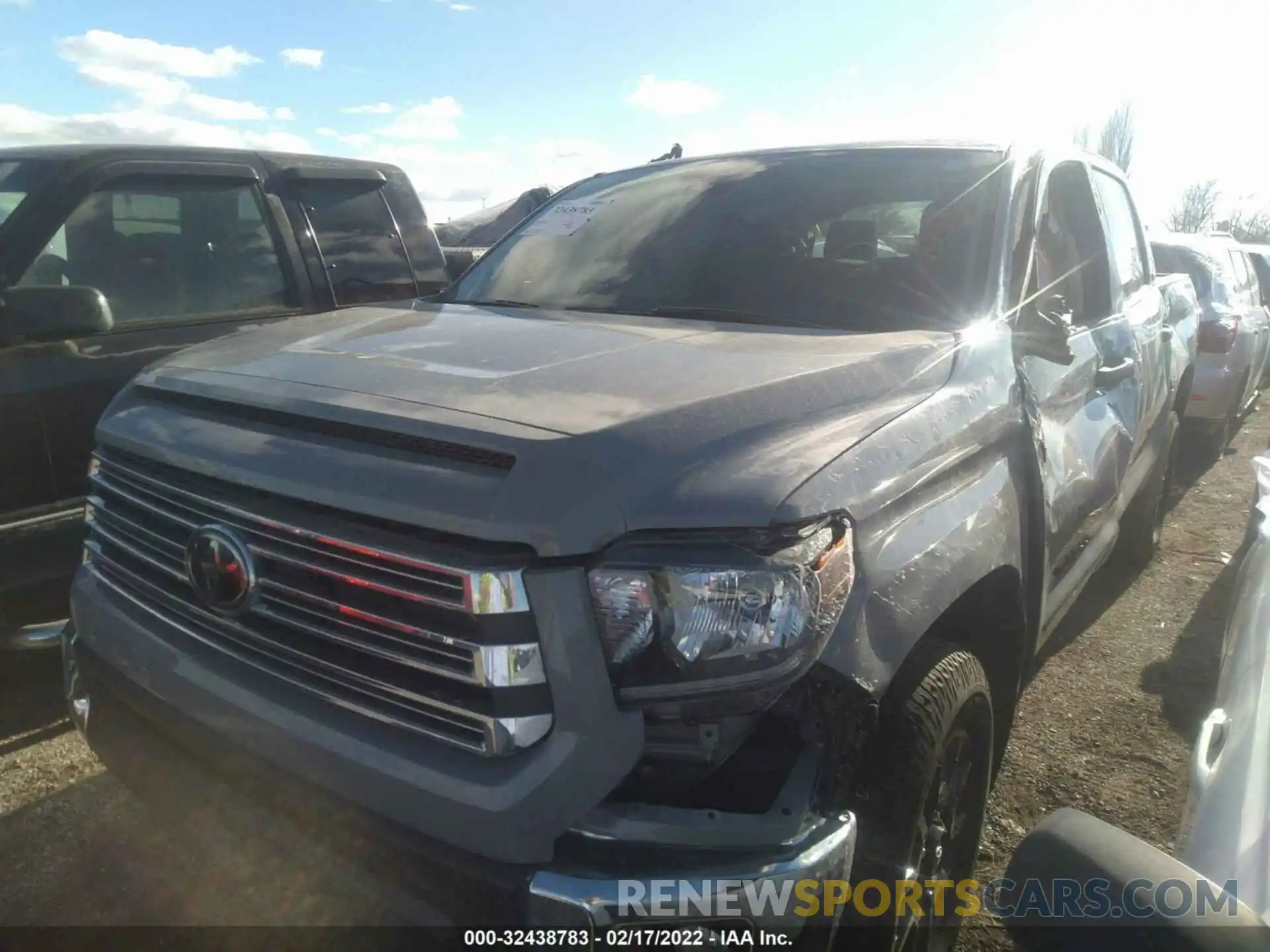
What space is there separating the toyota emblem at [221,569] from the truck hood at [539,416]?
0.43ft

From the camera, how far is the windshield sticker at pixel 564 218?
356 centimetres

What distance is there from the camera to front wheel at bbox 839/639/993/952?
1792mm

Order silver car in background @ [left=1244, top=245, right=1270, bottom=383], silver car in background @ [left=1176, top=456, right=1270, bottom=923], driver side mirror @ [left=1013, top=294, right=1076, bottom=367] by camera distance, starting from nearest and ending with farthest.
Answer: silver car in background @ [left=1176, top=456, right=1270, bottom=923] → driver side mirror @ [left=1013, top=294, right=1076, bottom=367] → silver car in background @ [left=1244, top=245, right=1270, bottom=383]

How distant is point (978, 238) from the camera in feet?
9.11

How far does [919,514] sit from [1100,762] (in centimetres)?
207

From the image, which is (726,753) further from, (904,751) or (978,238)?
(978,238)

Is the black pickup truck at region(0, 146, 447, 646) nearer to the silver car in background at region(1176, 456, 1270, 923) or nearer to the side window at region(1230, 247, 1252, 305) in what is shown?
the silver car in background at region(1176, 456, 1270, 923)

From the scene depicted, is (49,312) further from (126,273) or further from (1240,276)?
(1240,276)

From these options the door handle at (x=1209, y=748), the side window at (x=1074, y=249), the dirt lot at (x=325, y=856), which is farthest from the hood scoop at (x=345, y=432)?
the side window at (x=1074, y=249)

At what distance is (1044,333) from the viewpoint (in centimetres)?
274

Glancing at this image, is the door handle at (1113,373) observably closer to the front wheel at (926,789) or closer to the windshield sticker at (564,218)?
the front wheel at (926,789)

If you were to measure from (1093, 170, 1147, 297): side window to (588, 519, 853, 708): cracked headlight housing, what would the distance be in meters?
2.93

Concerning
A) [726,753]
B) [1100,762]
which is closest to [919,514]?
[726,753]


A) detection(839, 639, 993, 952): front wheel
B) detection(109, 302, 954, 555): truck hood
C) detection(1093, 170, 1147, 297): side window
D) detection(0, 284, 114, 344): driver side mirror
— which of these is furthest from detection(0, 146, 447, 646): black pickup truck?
detection(1093, 170, 1147, 297): side window
